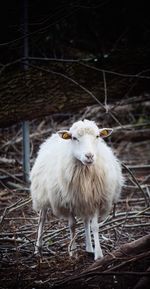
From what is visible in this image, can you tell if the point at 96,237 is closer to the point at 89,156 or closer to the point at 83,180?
the point at 83,180

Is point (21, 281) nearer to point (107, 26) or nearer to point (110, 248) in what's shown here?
point (110, 248)

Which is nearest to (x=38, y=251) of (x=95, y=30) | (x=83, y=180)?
(x=83, y=180)

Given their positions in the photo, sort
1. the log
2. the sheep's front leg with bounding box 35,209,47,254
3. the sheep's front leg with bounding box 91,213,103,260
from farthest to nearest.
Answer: the log → the sheep's front leg with bounding box 35,209,47,254 → the sheep's front leg with bounding box 91,213,103,260

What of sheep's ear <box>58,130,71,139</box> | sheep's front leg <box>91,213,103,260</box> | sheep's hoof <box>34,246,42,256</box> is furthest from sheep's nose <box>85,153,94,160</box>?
sheep's hoof <box>34,246,42,256</box>

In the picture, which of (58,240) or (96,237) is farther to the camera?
(58,240)

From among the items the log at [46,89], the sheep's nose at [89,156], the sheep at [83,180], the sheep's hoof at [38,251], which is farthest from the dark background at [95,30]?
the sheep's nose at [89,156]

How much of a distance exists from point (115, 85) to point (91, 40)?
2.97 m

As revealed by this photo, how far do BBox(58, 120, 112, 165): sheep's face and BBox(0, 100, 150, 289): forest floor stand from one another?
66 cm

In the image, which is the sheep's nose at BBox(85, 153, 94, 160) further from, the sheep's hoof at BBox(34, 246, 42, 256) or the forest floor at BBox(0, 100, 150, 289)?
the sheep's hoof at BBox(34, 246, 42, 256)

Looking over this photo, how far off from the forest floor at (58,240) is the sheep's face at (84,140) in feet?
2.17

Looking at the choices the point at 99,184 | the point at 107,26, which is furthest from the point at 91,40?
the point at 99,184

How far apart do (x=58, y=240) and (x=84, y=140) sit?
1460mm

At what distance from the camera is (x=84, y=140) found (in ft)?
16.1

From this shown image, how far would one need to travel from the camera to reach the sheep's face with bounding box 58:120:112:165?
4773mm
